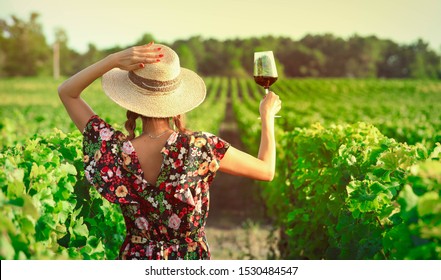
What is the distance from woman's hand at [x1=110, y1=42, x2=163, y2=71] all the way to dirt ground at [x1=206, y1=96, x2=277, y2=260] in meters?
4.39

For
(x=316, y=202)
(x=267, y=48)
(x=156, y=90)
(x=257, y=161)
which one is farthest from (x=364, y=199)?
(x=267, y=48)

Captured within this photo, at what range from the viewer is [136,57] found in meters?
3.10

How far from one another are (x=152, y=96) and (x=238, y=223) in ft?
25.3

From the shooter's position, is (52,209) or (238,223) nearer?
(52,209)

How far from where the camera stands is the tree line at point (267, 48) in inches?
2901

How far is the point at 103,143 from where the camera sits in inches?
128

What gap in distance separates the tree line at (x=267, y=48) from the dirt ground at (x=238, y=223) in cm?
5282

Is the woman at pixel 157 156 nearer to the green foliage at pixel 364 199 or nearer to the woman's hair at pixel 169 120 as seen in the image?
the woman's hair at pixel 169 120

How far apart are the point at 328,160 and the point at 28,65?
7991 centimetres

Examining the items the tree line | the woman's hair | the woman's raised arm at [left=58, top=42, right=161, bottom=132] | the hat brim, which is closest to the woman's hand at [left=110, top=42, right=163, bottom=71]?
the woman's raised arm at [left=58, top=42, right=161, bottom=132]

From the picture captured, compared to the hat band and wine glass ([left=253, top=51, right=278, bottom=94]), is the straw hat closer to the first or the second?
the hat band

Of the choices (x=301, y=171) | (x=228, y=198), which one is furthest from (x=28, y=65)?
(x=301, y=171)

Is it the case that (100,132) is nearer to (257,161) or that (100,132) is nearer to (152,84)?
(152,84)

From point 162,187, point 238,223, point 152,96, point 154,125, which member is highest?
point 152,96
